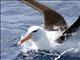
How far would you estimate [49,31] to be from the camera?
1066 centimetres

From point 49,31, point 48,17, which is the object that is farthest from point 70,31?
point 48,17

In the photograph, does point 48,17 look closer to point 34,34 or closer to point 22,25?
point 34,34

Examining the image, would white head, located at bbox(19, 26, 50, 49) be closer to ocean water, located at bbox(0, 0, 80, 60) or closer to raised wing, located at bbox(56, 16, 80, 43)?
ocean water, located at bbox(0, 0, 80, 60)

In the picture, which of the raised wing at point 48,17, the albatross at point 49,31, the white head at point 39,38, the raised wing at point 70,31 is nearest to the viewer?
the raised wing at point 70,31

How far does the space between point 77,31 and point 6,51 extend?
1.83m

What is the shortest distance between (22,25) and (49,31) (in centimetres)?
220

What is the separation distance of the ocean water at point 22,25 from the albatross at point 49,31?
0.24 m

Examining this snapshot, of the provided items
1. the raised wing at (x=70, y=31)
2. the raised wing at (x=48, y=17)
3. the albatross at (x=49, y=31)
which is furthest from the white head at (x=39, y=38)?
the raised wing at (x=48, y=17)

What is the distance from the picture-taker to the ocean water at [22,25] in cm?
989

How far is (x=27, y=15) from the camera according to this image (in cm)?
1410

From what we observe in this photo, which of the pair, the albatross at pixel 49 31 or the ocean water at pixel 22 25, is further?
the albatross at pixel 49 31

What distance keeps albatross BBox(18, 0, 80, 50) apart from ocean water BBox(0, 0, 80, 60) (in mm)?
243

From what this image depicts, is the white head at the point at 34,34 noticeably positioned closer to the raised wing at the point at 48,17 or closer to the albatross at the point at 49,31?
the albatross at the point at 49,31

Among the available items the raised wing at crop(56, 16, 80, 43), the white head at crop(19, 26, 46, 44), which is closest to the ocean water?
the raised wing at crop(56, 16, 80, 43)
